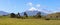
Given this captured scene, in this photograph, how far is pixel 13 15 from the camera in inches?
2537

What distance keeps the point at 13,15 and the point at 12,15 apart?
470 millimetres

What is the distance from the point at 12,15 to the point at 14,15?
0.96 m

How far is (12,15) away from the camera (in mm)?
64250

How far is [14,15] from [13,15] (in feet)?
1.62

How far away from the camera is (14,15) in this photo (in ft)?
212
